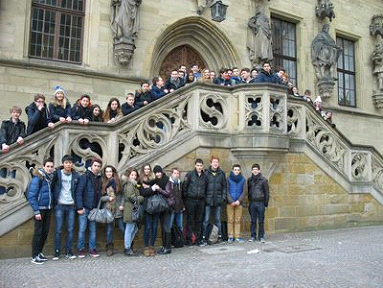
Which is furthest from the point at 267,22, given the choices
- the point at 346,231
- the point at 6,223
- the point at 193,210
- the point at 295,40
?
the point at 6,223

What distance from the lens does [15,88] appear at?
1061 cm

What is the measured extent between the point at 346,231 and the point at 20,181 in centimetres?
732

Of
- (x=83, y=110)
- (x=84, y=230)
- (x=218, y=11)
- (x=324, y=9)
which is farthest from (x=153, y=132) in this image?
(x=324, y=9)

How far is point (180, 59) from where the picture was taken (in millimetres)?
14109

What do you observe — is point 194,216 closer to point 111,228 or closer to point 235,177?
point 235,177

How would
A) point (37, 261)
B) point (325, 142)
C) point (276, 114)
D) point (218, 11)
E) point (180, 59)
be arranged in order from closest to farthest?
point (37, 261) < point (276, 114) < point (325, 142) < point (218, 11) < point (180, 59)

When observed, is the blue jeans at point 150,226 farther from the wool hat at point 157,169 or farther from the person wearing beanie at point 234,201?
the person wearing beanie at point 234,201

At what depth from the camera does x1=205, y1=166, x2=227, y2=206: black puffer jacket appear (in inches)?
329

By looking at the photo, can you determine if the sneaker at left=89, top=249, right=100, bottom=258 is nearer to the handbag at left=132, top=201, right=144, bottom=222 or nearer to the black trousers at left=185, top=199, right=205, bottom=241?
the handbag at left=132, top=201, right=144, bottom=222

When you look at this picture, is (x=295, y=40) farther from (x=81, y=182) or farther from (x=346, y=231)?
(x=81, y=182)

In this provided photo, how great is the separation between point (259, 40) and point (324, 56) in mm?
3205

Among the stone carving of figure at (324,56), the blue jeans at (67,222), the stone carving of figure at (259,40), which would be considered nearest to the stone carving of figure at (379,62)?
the stone carving of figure at (324,56)

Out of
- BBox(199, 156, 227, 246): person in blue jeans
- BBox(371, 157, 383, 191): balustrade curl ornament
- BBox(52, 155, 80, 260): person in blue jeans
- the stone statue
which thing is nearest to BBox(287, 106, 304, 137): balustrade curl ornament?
BBox(199, 156, 227, 246): person in blue jeans

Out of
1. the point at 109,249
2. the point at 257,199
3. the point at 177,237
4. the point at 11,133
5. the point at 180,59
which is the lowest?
the point at 109,249
